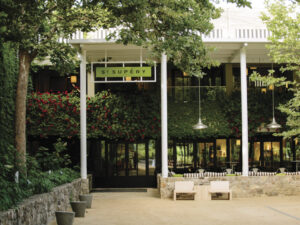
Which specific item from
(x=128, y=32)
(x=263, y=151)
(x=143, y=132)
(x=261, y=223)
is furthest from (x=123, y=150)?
(x=128, y=32)

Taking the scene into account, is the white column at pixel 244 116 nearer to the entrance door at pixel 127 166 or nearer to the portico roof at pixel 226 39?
the portico roof at pixel 226 39

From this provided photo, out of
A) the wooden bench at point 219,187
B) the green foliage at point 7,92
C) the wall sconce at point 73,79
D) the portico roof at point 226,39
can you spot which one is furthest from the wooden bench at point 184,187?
the wall sconce at point 73,79

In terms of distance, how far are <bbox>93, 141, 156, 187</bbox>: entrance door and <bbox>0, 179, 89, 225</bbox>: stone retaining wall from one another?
22.3 ft

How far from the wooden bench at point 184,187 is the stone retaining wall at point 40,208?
3949mm

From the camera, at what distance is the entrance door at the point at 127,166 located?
21.7 metres

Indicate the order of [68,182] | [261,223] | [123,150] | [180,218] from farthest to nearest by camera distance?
[123,150] → [68,182] → [180,218] → [261,223]

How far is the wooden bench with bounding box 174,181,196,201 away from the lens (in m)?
16.4

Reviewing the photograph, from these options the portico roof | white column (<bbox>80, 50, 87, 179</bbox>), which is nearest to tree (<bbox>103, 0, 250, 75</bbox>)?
the portico roof

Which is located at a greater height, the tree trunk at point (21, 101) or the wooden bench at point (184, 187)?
the tree trunk at point (21, 101)

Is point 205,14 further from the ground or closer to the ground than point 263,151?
further from the ground

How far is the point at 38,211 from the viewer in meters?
9.91

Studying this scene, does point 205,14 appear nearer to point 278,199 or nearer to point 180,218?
point 180,218

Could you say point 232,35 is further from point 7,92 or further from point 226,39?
point 7,92

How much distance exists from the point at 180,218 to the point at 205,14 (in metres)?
5.84
